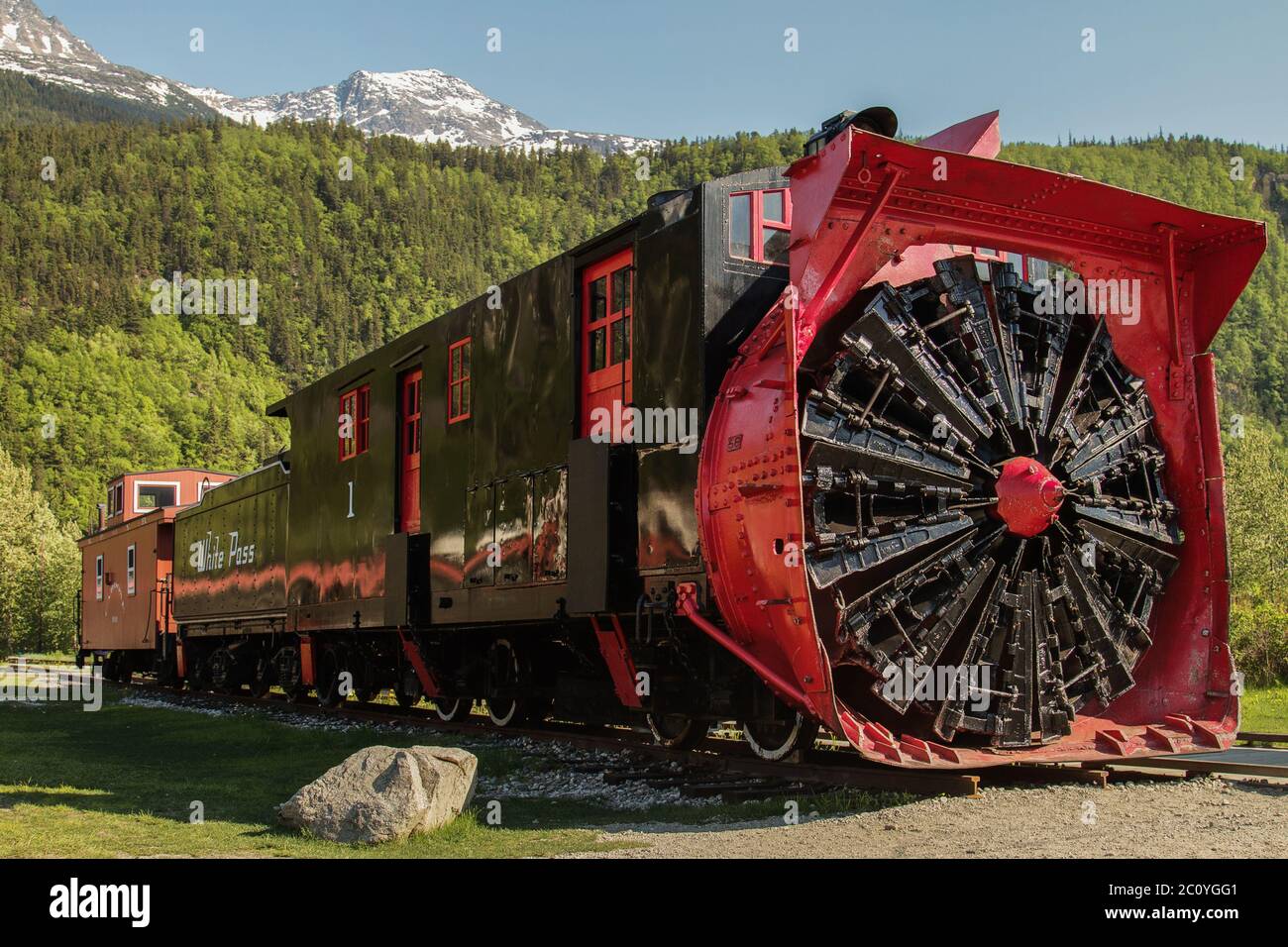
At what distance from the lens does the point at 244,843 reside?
7508 mm

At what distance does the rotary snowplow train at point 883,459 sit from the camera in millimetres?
7973

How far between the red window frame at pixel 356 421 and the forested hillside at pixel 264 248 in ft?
310

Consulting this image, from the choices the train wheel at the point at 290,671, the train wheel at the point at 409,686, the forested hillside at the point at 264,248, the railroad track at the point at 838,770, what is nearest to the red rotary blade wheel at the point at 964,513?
the railroad track at the point at 838,770

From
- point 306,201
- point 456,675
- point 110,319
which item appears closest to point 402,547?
point 456,675

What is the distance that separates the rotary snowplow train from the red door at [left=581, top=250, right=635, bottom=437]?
3cm

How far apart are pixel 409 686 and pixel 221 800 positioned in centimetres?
598

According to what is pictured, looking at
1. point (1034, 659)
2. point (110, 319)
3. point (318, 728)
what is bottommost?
point (318, 728)

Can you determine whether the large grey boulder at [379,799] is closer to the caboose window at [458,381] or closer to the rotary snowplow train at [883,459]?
the rotary snowplow train at [883,459]

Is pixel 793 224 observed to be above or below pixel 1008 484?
above

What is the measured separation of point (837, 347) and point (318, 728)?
980 centimetres

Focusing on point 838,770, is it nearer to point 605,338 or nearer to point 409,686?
point 605,338

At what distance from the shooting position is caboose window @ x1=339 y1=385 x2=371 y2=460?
51.0 feet

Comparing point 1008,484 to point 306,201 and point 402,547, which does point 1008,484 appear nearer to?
point 402,547

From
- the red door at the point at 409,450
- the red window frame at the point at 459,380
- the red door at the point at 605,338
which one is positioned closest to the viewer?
the red door at the point at 605,338
